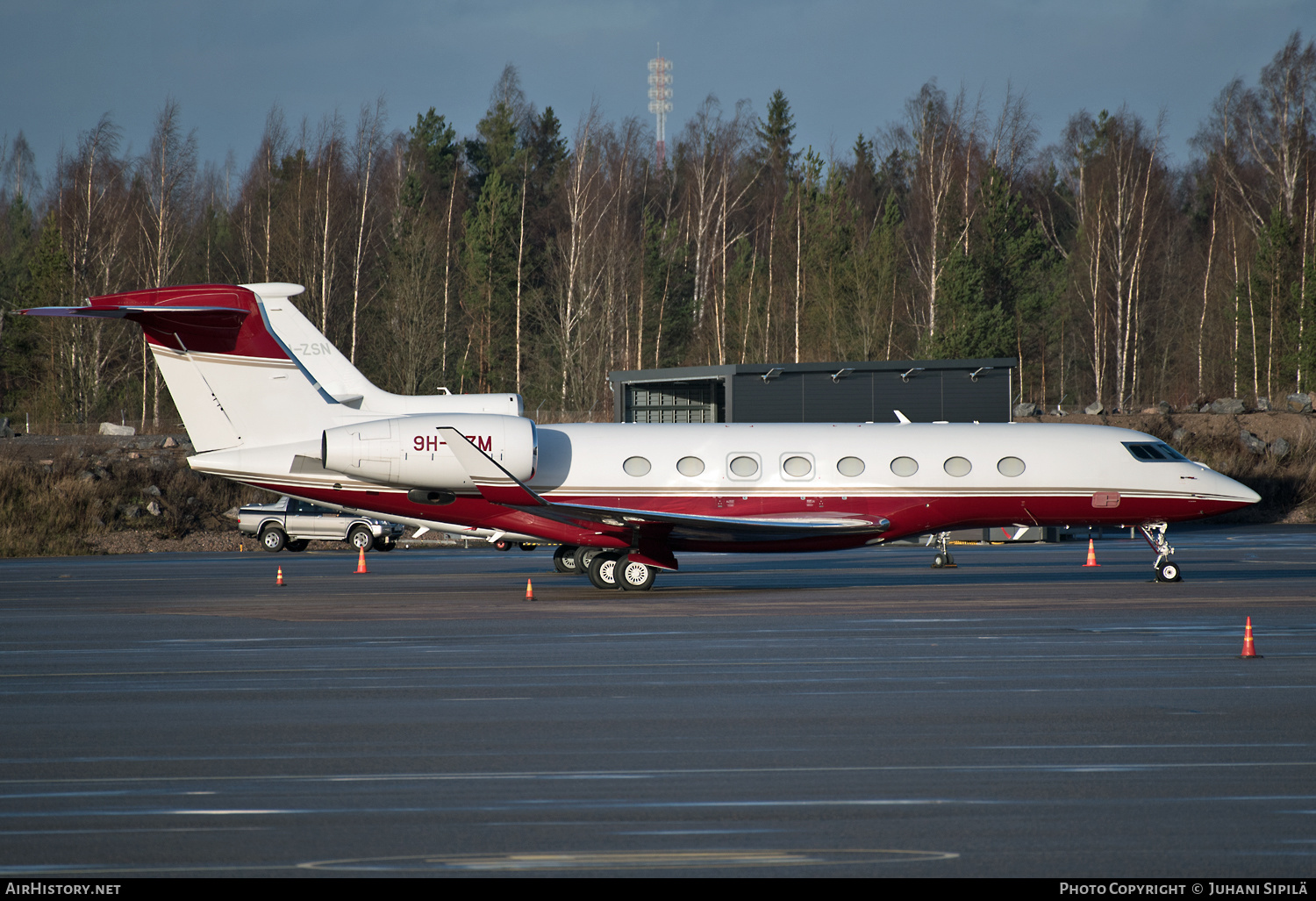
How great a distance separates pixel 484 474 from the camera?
18.4 meters

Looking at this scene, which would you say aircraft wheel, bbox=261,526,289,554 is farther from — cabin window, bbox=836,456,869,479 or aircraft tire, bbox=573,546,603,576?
cabin window, bbox=836,456,869,479

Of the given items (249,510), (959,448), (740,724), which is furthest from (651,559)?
(249,510)

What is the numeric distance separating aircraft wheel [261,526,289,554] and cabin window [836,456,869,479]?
16562 mm

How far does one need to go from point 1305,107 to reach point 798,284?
2417cm

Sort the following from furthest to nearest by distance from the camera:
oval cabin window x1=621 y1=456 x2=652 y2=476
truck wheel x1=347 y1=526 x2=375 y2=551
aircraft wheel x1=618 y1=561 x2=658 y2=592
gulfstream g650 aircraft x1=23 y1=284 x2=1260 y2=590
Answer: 1. truck wheel x1=347 y1=526 x2=375 y2=551
2. oval cabin window x1=621 y1=456 x2=652 y2=476
3. aircraft wheel x1=618 y1=561 x2=658 y2=592
4. gulfstream g650 aircraft x1=23 y1=284 x2=1260 y2=590

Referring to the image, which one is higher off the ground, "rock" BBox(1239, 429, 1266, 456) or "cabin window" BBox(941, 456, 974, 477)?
"rock" BBox(1239, 429, 1266, 456)

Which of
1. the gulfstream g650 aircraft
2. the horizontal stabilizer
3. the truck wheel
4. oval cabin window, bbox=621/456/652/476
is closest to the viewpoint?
the horizontal stabilizer

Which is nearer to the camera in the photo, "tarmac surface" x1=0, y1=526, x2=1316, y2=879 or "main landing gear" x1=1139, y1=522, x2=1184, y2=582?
"tarmac surface" x1=0, y1=526, x2=1316, y2=879

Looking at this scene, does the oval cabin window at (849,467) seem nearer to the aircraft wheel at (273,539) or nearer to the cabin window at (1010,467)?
the cabin window at (1010,467)

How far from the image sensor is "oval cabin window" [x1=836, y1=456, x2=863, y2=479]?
19609mm

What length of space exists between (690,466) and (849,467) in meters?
2.66

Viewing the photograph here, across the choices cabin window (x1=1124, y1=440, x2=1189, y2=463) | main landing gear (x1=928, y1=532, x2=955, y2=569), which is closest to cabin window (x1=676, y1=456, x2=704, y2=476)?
main landing gear (x1=928, y1=532, x2=955, y2=569)

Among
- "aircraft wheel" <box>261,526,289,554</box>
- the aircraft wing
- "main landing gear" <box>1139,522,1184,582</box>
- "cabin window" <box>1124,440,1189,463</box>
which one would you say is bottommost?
"aircraft wheel" <box>261,526,289,554</box>

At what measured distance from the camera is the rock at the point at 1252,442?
42281mm
